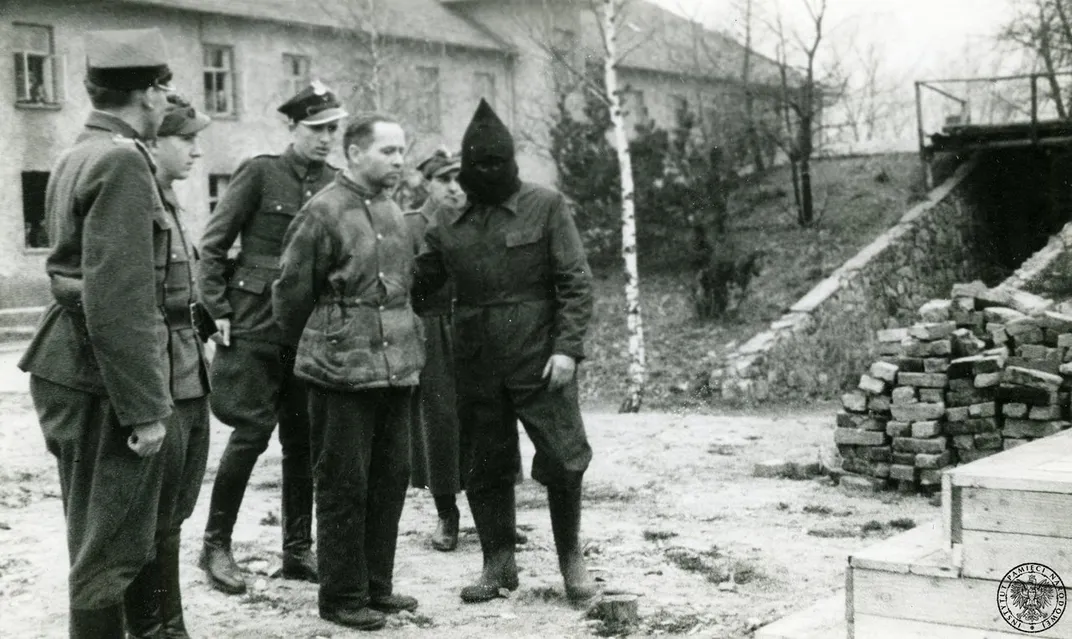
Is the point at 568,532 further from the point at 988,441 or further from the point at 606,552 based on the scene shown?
the point at 988,441

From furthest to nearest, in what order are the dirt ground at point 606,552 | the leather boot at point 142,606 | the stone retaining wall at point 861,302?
1. the stone retaining wall at point 861,302
2. the dirt ground at point 606,552
3. the leather boot at point 142,606

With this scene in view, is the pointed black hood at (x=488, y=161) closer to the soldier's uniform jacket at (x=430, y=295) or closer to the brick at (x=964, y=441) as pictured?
the soldier's uniform jacket at (x=430, y=295)

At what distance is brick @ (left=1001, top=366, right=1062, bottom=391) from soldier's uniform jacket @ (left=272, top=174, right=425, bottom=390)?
16.4ft

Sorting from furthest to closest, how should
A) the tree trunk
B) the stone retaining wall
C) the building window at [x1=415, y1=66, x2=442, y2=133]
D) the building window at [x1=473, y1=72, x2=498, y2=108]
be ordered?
the building window at [x1=473, y1=72, x2=498, y2=108] < the building window at [x1=415, y1=66, x2=442, y2=133] < the stone retaining wall < the tree trunk

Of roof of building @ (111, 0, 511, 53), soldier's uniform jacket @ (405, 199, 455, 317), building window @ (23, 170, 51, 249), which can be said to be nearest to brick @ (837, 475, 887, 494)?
soldier's uniform jacket @ (405, 199, 455, 317)

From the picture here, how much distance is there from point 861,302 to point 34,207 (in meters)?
15.7

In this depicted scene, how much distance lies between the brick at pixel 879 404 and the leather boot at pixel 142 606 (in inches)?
222

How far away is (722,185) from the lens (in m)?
19.9

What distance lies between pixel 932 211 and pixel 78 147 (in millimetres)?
17427

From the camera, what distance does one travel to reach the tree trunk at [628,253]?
14.5m

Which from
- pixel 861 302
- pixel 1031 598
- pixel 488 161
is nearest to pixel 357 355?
pixel 488 161

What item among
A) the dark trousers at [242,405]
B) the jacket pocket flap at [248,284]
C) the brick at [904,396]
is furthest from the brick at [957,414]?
the jacket pocket flap at [248,284]

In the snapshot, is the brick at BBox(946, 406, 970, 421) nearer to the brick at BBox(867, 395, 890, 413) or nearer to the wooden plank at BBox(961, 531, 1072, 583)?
the brick at BBox(867, 395, 890, 413)

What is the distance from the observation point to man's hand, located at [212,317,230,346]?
5.74m
